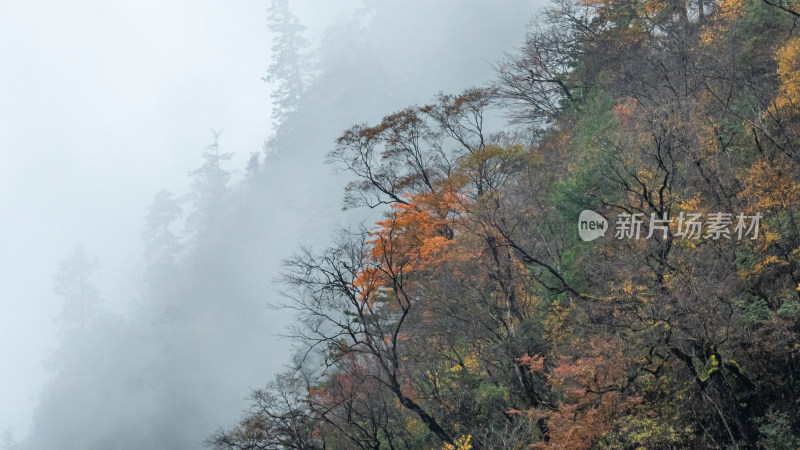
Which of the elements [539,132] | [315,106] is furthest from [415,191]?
[315,106]

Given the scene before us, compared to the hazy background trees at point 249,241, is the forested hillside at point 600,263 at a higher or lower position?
lower

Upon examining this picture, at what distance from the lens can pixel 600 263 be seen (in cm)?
1723

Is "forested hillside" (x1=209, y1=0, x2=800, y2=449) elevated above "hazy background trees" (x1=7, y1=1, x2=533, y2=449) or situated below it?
below

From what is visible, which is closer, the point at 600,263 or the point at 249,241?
the point at 600,263

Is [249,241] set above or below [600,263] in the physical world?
above

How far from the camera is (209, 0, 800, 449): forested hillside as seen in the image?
14484mm

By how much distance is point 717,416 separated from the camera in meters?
14.7

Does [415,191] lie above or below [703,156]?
above

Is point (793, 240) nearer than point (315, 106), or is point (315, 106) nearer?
point (793, 240)

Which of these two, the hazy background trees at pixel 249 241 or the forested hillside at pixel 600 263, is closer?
the forested hillside at pixel 600 263

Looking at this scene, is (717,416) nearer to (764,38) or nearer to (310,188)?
(764,38)

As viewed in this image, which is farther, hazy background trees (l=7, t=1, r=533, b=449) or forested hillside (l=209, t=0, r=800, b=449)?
hazy background trees (l=7, t=1, r=533, b=449)

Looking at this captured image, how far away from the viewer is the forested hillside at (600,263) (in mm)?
14484

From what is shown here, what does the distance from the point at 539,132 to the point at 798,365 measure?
22.0 m
